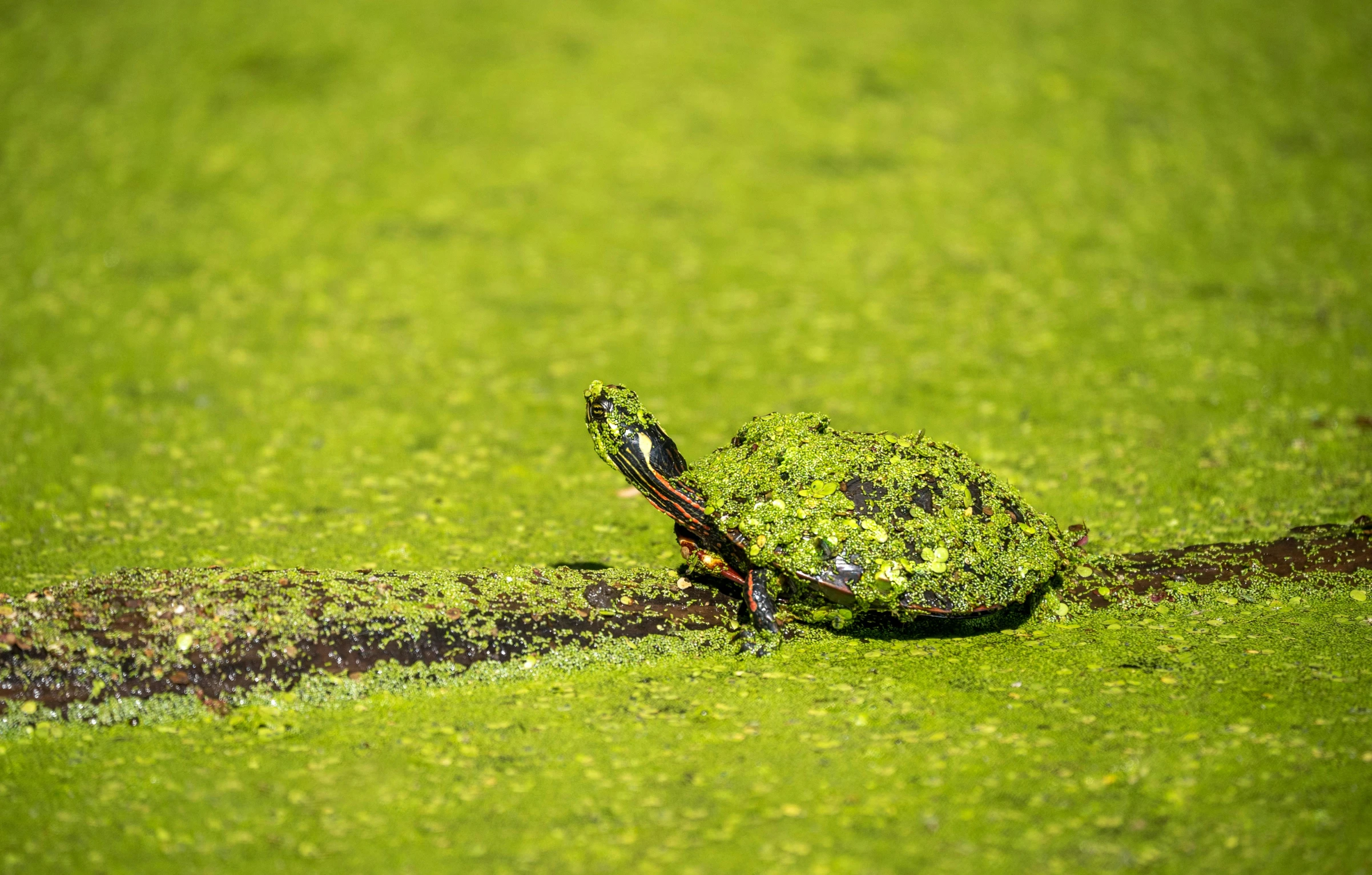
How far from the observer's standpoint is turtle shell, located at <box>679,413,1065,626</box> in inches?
125

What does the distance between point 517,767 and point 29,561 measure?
2.42 m

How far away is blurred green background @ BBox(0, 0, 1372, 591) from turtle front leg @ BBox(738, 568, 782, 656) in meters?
0.78

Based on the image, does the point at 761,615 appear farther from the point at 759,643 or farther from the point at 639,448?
the point at 639,448

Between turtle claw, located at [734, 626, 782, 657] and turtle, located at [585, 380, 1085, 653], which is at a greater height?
turtle, located at [585, 380, 1085, 653]

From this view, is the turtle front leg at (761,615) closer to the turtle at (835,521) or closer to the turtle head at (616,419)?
the turtle at (835,521)

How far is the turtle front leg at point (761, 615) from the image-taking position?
3.32m

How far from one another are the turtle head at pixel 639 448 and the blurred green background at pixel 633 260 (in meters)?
0.62

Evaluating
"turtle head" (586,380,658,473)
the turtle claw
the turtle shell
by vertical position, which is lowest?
the turtle claw

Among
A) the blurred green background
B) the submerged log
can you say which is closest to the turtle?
the submerged log

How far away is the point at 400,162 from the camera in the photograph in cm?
817

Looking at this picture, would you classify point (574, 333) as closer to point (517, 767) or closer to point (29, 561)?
point (29, 561)

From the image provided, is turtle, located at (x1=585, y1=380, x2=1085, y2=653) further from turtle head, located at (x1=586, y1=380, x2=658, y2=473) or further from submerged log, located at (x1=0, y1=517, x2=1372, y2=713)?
submerged log, located at (x1=0, y1=517, x2=1372, y2=713)

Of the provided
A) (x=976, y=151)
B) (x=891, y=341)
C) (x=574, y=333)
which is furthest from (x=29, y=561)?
(x=976, y=151)

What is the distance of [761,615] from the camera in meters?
3.32
